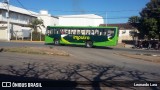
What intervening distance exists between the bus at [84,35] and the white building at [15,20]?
19179mm

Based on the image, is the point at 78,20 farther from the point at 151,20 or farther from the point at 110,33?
the point at 110,33

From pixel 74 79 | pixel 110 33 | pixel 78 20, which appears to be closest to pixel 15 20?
pixel 78 20

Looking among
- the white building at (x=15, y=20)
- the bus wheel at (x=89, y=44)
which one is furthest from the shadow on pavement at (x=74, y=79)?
the white building at (x=15, y=20)

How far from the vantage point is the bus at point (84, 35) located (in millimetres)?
35641

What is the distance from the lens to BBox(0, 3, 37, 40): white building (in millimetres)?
55897

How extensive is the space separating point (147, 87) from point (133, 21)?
4067 cm

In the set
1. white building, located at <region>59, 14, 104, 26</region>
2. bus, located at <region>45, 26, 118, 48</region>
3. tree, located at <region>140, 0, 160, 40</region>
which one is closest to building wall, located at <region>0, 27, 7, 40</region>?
bus, located at <region>45, 26, 118, 48</region>

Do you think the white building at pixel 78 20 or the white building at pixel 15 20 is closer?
the white building at pixel 15 20

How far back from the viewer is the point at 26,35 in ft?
206

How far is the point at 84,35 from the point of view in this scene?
37062 millimetres

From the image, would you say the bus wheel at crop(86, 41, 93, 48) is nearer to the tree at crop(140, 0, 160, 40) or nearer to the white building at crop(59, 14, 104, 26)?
the tree at crop(140, 0, 160, 40)

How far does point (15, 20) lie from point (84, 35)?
124 feet

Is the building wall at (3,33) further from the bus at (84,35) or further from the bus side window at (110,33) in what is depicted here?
the bus side window at (110,33)

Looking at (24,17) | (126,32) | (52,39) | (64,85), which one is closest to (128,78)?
(64,85)
